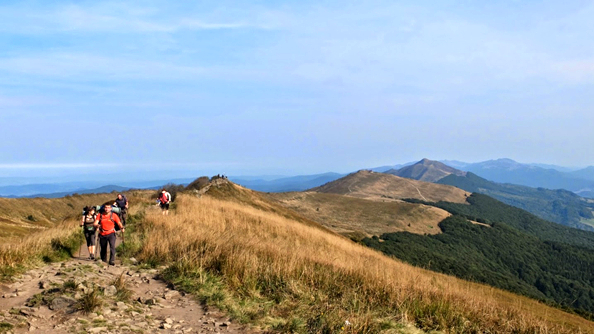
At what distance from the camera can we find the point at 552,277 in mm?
127625

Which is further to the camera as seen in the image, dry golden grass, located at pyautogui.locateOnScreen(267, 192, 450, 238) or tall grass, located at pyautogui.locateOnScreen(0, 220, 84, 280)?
dry golden grass, located at pyautogui.locateOnScreen(267, 192, 450, 238)

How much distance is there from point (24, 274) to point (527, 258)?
557ft

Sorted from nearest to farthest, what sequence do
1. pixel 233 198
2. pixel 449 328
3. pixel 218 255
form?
pixel 449 328 < pixel 218 255 < pixel 233 198

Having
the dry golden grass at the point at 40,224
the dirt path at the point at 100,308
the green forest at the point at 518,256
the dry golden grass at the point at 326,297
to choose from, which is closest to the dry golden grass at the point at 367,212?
the green forest at the point at 518,256

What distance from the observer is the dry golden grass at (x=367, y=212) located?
Answer: 4117 inches

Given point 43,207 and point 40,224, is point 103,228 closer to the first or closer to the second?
point 40,224

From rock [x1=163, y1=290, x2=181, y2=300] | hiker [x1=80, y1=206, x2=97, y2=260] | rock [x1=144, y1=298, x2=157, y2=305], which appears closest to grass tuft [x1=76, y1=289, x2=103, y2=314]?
rock [x1=144, y1=298, x2=157, y2=305]

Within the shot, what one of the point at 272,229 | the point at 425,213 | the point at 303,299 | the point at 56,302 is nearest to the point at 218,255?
the point at 303,299

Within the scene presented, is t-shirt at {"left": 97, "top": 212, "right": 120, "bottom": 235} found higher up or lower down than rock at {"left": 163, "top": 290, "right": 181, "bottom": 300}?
higher up

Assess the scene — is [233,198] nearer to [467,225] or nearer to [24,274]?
[24,274]

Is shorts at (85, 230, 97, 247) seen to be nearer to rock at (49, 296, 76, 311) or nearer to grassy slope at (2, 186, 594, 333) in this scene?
grassy slope at (2, 186, 594, 333)

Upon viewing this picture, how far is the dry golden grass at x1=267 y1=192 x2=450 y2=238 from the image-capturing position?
10456 centimetres

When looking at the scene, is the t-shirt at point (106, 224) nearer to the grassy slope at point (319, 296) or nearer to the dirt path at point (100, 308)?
the grassy slope at point (319, 296)

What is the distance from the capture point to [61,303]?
6.65 metres
